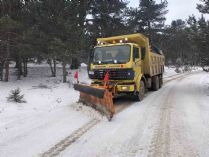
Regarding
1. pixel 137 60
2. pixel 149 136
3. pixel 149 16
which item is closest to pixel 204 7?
pixel 137 60

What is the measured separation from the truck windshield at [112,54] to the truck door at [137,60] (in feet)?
Answer: 1.15

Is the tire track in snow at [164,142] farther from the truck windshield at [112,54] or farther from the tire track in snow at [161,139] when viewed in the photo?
the truck windshield at [112,54]

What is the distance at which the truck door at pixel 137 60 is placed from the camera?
14962 mm

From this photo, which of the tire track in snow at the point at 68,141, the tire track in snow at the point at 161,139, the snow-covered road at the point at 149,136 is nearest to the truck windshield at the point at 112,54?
the snow-covered road at the point at 149,136

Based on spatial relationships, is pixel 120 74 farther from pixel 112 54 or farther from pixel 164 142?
pixel 164 142

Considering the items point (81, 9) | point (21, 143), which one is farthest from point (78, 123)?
point (81, 9)

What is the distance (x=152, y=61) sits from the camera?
18547 millimetres

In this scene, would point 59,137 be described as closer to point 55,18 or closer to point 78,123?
point 78,123

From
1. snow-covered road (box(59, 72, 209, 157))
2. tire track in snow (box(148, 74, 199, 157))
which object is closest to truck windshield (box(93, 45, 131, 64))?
snow-covered road (box(59, 72, 209, 157))

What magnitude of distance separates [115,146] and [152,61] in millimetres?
11656

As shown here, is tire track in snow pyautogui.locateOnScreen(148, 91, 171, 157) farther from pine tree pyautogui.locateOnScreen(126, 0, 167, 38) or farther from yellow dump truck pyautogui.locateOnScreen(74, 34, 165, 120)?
pine tree pyautogui.locateOnScreen(126, 0, 167, 38)

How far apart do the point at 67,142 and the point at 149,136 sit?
81.8 inches

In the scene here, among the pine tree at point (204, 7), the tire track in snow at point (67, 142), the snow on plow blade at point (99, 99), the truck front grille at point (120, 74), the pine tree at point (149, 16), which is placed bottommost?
the tire track in snow at point (67, 142)

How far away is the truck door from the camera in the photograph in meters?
15.0
